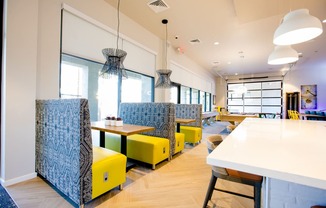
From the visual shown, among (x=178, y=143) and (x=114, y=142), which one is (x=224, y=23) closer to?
(x=178, y=143)

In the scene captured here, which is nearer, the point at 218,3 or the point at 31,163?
the point at 31,163

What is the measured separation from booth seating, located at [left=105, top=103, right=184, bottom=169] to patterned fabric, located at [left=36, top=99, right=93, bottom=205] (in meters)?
1.30

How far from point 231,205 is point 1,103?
11.2 feet

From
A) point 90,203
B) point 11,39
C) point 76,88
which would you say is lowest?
point 90,203

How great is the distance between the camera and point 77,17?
321 centimetres

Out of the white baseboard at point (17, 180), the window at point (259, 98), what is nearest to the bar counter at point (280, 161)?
the white baseboard at point (17, 180)

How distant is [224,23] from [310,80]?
9.66 meters

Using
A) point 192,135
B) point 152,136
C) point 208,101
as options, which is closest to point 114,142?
point 152,136

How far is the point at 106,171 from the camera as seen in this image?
202 centimetres

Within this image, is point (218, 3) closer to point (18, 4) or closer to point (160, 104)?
point (160, 104)

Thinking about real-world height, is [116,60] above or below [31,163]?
above

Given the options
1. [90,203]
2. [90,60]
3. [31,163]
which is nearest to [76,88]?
[90,60]

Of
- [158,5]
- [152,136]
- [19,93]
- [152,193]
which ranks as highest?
[158,5]

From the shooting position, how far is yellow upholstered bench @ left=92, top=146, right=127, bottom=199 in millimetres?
1916
